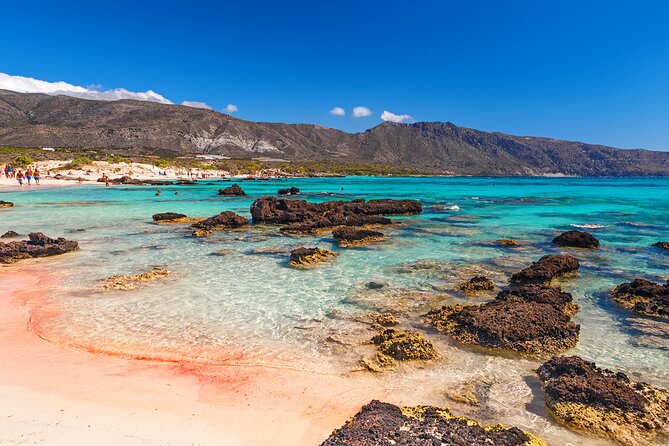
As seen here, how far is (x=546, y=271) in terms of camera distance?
1191 centimetres

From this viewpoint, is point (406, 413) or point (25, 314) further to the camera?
point (25, 314)

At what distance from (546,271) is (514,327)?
4892mm

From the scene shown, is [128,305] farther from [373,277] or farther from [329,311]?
[373,277]

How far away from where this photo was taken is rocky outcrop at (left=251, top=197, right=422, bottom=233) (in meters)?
23.3

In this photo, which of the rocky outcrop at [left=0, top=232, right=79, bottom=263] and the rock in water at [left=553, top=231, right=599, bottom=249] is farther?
the rock in water at [left=553, top=231, right=599, bottom=249]

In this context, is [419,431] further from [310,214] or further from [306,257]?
[310,214]

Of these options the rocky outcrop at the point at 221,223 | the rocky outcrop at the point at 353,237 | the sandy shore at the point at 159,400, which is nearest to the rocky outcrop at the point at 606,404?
the sandy shore at the point at 159,400

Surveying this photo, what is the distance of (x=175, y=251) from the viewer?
16578 millimetres

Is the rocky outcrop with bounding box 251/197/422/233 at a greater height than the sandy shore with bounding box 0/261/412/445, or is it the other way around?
the rocky outcrop with bounding box 251/197/422/233

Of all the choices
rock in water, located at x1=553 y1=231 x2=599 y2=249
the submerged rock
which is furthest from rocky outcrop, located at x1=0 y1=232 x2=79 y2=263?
rock in water, located at x1=553 y1=231 x2=599 y2=249

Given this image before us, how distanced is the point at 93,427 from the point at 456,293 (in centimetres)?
920

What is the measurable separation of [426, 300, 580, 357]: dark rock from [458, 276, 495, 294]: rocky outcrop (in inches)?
89.6

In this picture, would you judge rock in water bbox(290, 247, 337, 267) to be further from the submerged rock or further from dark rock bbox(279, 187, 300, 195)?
dark rock bbox(279, 187, 300, 195)

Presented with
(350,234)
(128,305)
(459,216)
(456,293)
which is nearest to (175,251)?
(128,305)
